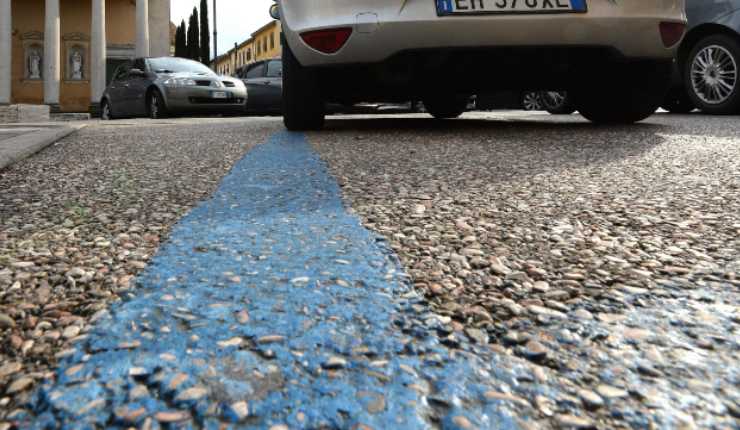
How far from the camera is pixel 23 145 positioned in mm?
4023

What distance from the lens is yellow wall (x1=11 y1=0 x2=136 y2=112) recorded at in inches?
1236

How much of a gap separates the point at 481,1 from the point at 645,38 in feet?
3.45

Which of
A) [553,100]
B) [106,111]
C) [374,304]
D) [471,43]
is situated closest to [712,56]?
[553,100]

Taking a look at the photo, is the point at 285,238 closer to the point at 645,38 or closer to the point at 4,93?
the point at 645,38

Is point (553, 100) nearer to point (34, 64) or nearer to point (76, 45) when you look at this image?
point (76, 45)

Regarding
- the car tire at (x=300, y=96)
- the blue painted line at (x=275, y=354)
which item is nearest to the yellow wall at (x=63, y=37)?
the car tire at (x=300, y=96)

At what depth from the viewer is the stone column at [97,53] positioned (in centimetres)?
2905

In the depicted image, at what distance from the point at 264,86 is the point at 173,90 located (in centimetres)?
234

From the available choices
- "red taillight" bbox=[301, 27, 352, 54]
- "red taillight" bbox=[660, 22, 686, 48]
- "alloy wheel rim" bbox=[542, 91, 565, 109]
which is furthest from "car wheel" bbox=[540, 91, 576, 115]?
"red taillight" bbox=[301, 27, 352, 54]

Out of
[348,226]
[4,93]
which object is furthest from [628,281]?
[4,93]

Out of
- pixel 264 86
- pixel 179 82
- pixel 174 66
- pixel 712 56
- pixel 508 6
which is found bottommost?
pixel 508 6

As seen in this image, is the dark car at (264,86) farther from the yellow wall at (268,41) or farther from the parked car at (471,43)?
the yellow wall at (268,41)

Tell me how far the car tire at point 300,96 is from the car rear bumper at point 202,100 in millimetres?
8084

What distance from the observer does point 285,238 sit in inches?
67.9
